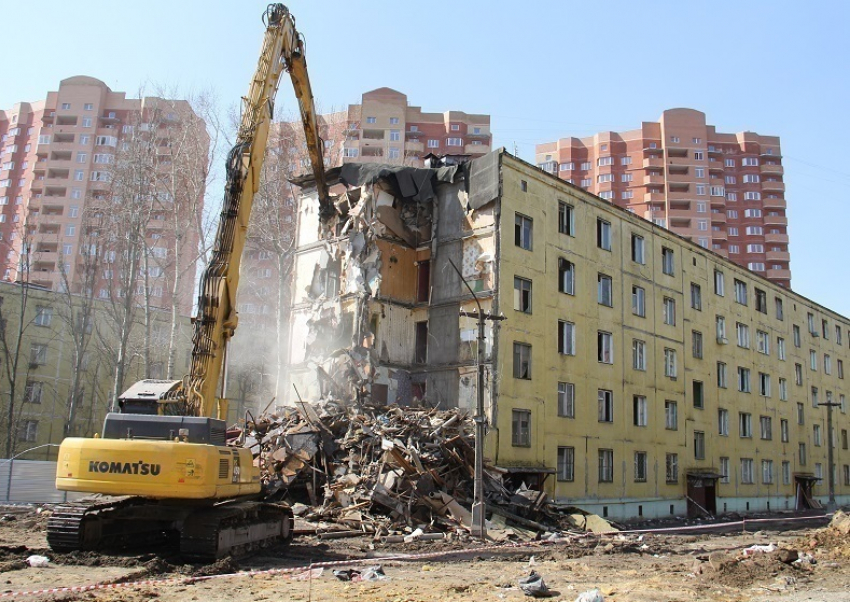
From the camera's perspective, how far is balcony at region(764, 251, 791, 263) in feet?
297

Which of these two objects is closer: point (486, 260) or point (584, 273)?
point (486, 260)

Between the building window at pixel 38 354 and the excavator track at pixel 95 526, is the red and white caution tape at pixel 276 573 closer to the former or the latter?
the excavator track at pixel 95 526

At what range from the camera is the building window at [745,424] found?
38750 millimetres

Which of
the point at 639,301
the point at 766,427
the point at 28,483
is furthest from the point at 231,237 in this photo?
the point at 766,427

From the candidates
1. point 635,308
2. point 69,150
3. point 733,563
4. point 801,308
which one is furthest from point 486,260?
point 69,150

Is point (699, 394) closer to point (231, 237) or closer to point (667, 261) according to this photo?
point (667, 261)

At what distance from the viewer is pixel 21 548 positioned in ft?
42.5

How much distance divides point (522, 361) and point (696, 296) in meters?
14.6

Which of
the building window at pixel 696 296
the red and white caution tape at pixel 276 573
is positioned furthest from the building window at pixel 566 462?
the building window at pixel 696 296

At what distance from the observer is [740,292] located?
134 feet

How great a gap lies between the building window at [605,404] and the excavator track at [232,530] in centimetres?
1711

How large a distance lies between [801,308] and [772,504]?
14.1 m

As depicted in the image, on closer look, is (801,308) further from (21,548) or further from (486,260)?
(21,548)

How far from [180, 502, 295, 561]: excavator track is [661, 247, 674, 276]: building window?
2453 centimetres
